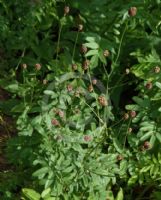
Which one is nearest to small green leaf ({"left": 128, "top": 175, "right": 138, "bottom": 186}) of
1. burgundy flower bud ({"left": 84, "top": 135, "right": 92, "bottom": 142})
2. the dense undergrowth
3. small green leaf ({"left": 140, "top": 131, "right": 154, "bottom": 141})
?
the dense undergrowth

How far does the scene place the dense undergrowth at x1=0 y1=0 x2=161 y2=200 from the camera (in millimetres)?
2760

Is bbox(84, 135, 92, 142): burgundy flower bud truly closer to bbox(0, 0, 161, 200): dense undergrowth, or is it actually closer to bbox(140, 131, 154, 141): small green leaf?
bbox(0, 0, 161, 200): dense undergrowth

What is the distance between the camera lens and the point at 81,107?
9.96ft

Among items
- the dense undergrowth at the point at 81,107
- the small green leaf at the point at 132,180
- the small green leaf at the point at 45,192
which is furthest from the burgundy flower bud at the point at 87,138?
the small green leaf at the point at 132,180

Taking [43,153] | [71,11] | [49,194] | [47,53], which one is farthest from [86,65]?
[71,11]

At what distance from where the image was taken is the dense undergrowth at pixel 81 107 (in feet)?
9.05

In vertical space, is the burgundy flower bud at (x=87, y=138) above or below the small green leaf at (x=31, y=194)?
above

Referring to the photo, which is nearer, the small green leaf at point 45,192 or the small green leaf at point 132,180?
the small green leaf at point 45,192

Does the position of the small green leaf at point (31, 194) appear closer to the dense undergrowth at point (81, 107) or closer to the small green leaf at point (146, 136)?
the dense undergrowth at point (81, 107)

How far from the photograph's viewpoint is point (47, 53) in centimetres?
393

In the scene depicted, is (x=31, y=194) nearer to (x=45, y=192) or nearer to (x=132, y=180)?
(x=45, y=192)

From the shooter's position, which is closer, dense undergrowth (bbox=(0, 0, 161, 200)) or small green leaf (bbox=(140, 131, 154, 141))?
dense undergrowth (bbox=(0, 0, 161, 200))

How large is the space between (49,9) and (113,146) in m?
1.42

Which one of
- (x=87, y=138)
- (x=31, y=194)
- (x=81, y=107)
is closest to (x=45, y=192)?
(x=31, y=194)
